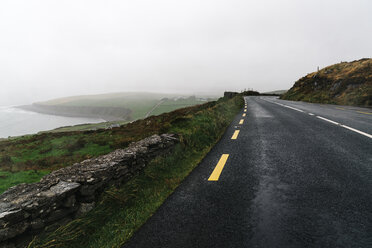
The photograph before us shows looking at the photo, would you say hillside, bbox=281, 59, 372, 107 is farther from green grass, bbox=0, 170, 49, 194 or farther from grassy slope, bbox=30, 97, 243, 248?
green grass, bbox=0, 170, 49, 194

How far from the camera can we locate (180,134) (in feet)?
22.0

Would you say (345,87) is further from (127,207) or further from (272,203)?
(127,207)

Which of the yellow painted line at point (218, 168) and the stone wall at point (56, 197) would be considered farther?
the yellow painted line at point (218, 168)

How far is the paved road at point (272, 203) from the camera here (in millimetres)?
2307

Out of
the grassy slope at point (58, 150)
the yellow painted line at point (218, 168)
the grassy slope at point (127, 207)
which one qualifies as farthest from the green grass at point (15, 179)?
the yellow painted line at point (218, 168)

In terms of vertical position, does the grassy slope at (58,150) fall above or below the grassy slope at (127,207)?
below

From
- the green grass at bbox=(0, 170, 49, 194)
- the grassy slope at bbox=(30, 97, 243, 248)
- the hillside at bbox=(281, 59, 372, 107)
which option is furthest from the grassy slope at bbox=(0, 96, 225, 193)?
the hillside at bbox=(281, 59, 372, 107)

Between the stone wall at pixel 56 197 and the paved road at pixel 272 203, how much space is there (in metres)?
1.17

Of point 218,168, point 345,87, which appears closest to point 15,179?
point 218,168

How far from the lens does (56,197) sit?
8.88 ft

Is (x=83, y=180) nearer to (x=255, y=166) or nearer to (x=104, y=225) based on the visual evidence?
(x=104, y=225)

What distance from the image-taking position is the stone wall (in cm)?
232

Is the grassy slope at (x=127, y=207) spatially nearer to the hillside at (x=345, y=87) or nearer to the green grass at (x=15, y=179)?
the green grass at (x=15, y=179)

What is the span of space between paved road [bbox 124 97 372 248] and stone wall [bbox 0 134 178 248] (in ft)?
3.83
